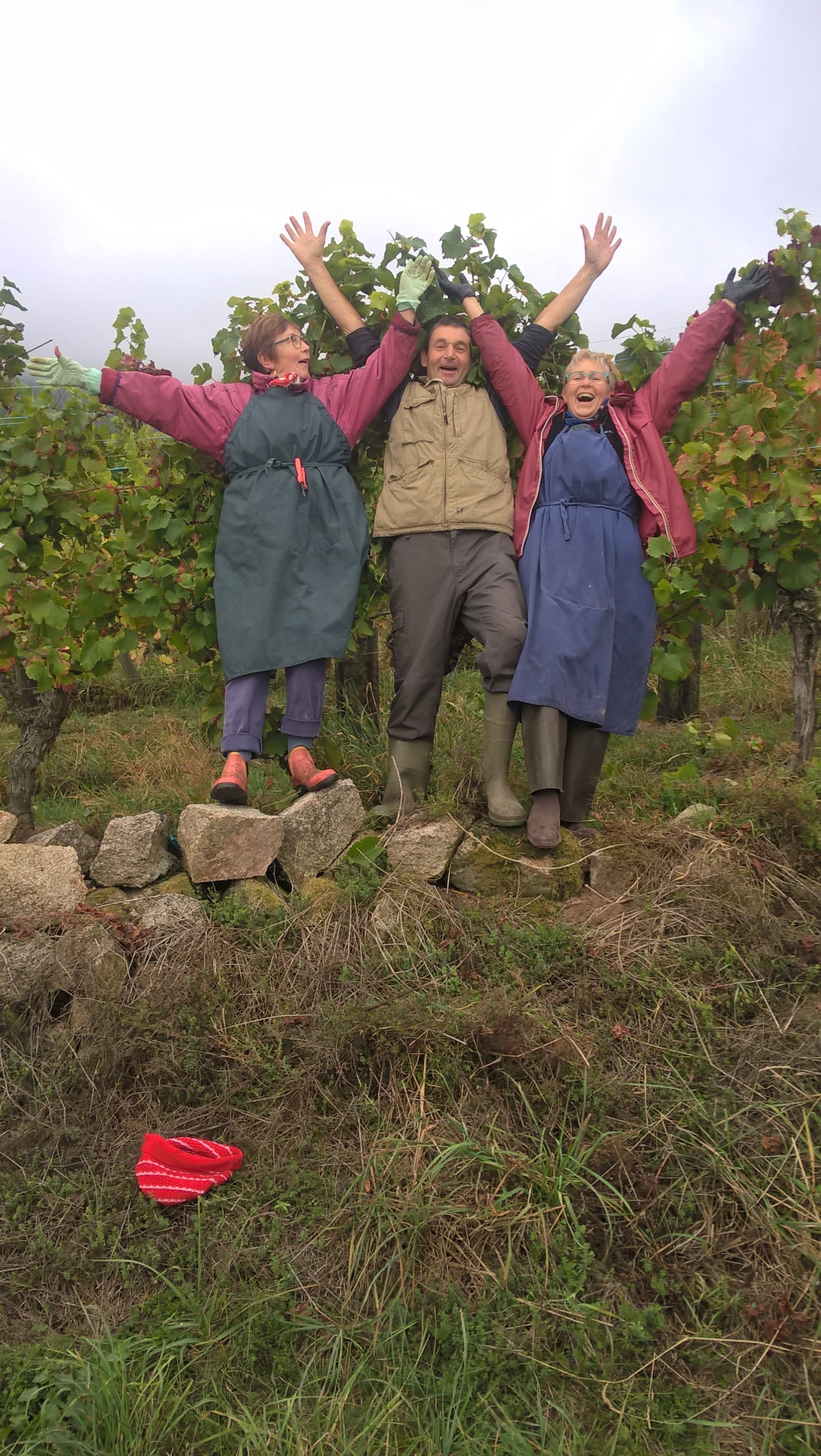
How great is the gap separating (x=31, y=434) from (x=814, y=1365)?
373 cm

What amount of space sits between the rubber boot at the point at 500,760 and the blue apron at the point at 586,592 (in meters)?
0.07

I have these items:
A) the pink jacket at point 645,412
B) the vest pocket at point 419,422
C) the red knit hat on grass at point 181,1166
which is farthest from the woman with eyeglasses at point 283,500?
the red knit hat on grass at point 181,1166

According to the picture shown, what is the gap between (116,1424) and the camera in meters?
1.93

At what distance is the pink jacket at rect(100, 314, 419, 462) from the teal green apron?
0.05 m

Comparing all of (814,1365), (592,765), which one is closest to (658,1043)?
(814,1365)

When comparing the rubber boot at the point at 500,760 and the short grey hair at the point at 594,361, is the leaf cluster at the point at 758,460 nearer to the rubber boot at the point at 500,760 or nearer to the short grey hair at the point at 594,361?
the short grey hair at the point at 594,361

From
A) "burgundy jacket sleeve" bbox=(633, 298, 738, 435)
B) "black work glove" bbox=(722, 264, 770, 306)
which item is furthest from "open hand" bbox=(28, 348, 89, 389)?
"black work glove" bbox=(722, 264, 770, 306)

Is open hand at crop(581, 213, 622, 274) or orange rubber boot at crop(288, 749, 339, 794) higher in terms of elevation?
open hand at crop(581, 213, 622, 274)

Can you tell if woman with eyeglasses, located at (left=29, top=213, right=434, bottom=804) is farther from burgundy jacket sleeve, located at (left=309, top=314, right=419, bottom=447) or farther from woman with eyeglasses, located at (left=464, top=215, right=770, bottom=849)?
woman with eyeglasses, located at (left=464, top=215, right=770, bottom=849)

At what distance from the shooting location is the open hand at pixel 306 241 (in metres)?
3.70

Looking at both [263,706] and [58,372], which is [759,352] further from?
[58,372]

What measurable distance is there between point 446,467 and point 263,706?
3.53ft

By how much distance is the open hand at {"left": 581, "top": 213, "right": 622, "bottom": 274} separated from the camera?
142 inches

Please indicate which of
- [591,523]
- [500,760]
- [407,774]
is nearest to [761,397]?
[591,523]
